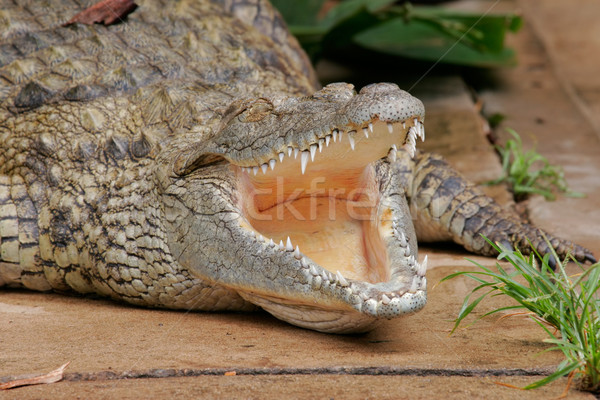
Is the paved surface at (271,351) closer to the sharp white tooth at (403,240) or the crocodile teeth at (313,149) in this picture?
the sharp white tooth at (403,240)

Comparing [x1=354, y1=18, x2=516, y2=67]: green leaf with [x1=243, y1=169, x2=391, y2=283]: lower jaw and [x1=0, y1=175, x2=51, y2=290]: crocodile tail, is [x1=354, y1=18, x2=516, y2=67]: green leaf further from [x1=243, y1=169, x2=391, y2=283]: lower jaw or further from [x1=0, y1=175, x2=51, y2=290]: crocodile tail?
[x1=0, y1=175, x2=51, y2=290]: crocodile tail

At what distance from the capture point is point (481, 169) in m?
4.89

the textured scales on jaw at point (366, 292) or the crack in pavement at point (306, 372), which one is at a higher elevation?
the textured scales on jaw at point (366, 292)

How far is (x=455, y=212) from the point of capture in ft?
13.3

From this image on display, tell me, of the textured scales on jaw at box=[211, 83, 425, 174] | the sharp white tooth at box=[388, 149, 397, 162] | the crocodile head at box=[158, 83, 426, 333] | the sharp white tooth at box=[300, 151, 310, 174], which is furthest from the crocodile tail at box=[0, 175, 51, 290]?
the sharp white tooth at box=[388, 149, 397, 162]

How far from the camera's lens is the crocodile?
9.11ft

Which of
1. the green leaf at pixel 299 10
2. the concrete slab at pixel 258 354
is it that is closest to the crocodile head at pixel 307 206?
the concrete slab at pixel 258 354

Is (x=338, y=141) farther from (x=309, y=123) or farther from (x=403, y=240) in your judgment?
(x=403, y=240)

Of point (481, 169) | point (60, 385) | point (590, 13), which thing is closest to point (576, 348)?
point (60, 385)

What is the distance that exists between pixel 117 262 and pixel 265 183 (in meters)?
0.79

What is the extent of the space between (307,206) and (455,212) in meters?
1.16

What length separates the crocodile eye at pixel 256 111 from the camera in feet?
9.77

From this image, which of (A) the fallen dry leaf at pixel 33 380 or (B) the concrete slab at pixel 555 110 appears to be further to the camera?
(B) the concrete slab at pixel 555 110

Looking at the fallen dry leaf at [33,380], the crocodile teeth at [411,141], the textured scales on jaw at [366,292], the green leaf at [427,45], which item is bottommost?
the fallen dry leaf at [33,380]
